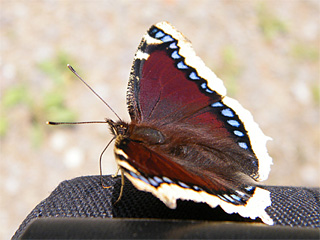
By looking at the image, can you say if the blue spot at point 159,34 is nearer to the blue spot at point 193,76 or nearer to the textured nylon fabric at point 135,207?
the blue spot at point 193,76

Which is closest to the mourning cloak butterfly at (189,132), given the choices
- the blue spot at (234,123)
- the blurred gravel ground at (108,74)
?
the blue spot at (234,123)

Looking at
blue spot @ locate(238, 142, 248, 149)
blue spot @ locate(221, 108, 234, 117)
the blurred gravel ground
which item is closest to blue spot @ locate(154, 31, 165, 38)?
blue spot @ locate(221, 108, 234, 117)

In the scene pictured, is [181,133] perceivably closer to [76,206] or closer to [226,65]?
[76,206]

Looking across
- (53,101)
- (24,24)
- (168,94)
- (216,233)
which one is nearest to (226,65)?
(53,101)

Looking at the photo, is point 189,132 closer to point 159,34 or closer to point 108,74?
point 159,34

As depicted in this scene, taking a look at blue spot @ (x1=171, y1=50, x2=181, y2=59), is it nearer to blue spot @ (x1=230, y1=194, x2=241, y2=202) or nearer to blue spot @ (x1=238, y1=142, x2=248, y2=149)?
blue spot @ (x1=238, y1=142, x2=248, y2=149)
